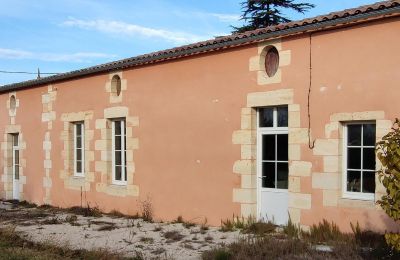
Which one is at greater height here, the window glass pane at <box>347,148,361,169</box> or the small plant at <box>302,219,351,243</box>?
the window glass pane at <box>347,148,361,169</box>

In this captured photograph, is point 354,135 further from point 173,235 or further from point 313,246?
point 173,235

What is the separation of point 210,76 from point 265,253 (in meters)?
4.22

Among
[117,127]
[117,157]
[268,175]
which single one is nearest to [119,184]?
[117,157]

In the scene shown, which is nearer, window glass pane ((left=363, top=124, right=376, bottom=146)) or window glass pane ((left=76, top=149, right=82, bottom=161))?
window glass pane ((left=363, top=124, right=376, bottom=146))

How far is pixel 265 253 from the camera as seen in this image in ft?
22.9

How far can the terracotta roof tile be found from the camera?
7.52 meters

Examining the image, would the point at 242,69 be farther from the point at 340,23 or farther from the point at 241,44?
Result: the point at 340,23

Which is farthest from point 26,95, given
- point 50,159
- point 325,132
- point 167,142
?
point 325,132

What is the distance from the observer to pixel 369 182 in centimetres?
793

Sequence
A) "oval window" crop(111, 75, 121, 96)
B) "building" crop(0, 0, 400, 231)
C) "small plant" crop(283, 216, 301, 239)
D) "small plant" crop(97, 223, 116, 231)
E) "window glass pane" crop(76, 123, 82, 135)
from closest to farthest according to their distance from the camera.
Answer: "building" crop(0, 0, 400, 231) → "small plant" crop(283, 216, 301, 239) → "small plant" crop(97, 223, 116, 231) → "oval window" crop(111, 75, 121, 96) → "window glass pane" crop(76, 123, 82, 135)

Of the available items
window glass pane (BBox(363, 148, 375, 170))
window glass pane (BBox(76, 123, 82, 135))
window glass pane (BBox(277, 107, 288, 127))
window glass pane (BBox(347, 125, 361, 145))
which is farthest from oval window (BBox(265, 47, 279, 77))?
window glass pane (BBox(76, 123, 82, 135))

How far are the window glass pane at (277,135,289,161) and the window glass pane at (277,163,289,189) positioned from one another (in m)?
0.12

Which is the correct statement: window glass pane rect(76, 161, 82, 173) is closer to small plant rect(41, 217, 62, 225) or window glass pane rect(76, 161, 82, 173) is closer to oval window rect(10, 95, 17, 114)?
small plant rect(41, 217, 62, 225)

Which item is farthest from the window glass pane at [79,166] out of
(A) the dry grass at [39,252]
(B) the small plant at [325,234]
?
(B) the small plant at [325,234]
